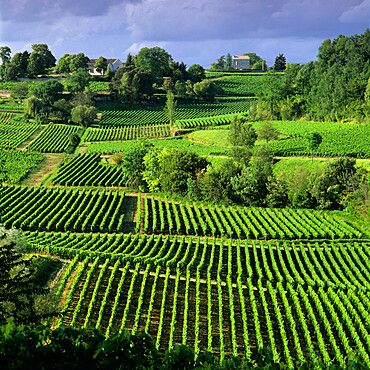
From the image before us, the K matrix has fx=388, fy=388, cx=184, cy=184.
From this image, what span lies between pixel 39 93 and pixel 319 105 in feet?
220

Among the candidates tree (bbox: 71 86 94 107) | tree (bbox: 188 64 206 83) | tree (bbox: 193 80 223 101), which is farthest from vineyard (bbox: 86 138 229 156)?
tree (bbox: 188 64 206 83)

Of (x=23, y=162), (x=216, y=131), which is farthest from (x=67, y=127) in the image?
(x=216, y=131)

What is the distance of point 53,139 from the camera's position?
78562 millimetres

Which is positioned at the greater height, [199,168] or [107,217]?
[199,168]

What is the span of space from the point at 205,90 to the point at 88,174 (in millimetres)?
66295

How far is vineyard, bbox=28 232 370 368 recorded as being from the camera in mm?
22953

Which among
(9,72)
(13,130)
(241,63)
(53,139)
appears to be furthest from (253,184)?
(241,63)

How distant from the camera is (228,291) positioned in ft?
91.5

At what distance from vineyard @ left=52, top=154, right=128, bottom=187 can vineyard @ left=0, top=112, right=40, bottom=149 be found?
57.7 feet

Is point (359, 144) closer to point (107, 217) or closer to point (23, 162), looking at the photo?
point (107, 217)

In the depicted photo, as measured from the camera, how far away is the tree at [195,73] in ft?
418

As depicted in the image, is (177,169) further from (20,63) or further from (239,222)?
(20,63)

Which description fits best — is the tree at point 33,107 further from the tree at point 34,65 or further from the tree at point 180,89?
the tree at point 180,89

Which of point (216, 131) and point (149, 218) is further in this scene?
point (216, 131)
